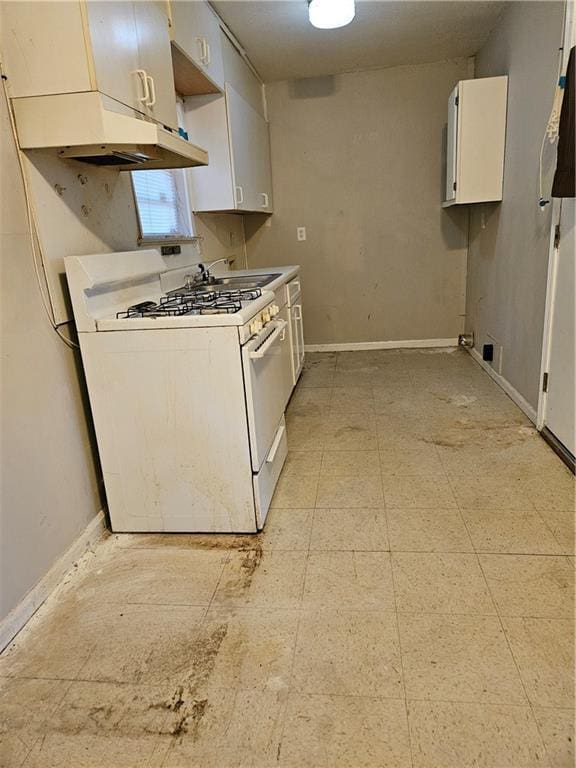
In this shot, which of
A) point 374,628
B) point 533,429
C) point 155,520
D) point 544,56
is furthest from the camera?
point 533,429

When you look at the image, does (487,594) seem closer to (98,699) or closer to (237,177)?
(98,699)

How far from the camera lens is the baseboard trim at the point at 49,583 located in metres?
1.50

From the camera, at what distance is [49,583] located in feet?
5.54

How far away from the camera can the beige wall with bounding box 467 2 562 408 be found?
254 cm

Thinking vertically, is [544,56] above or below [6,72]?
above

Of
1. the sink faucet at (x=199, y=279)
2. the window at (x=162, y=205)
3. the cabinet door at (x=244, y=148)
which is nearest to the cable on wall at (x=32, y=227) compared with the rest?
the window at (x=162, y=205)

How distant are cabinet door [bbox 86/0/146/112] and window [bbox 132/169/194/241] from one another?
653mm

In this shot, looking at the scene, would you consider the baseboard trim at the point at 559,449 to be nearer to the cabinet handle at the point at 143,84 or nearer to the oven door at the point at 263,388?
the oven door at the point at 263,388

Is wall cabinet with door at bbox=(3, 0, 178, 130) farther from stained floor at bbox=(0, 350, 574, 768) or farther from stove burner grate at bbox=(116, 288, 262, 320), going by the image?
stained floor at bbox=(0, 350, 574, 768)

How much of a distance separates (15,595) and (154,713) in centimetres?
61

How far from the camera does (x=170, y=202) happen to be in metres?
2.88

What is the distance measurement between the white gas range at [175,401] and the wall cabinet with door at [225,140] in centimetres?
123

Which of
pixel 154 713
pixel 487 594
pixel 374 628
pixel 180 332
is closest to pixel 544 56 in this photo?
pixel 180 332

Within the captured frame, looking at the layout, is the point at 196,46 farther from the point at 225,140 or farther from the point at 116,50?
the point at 116,50
